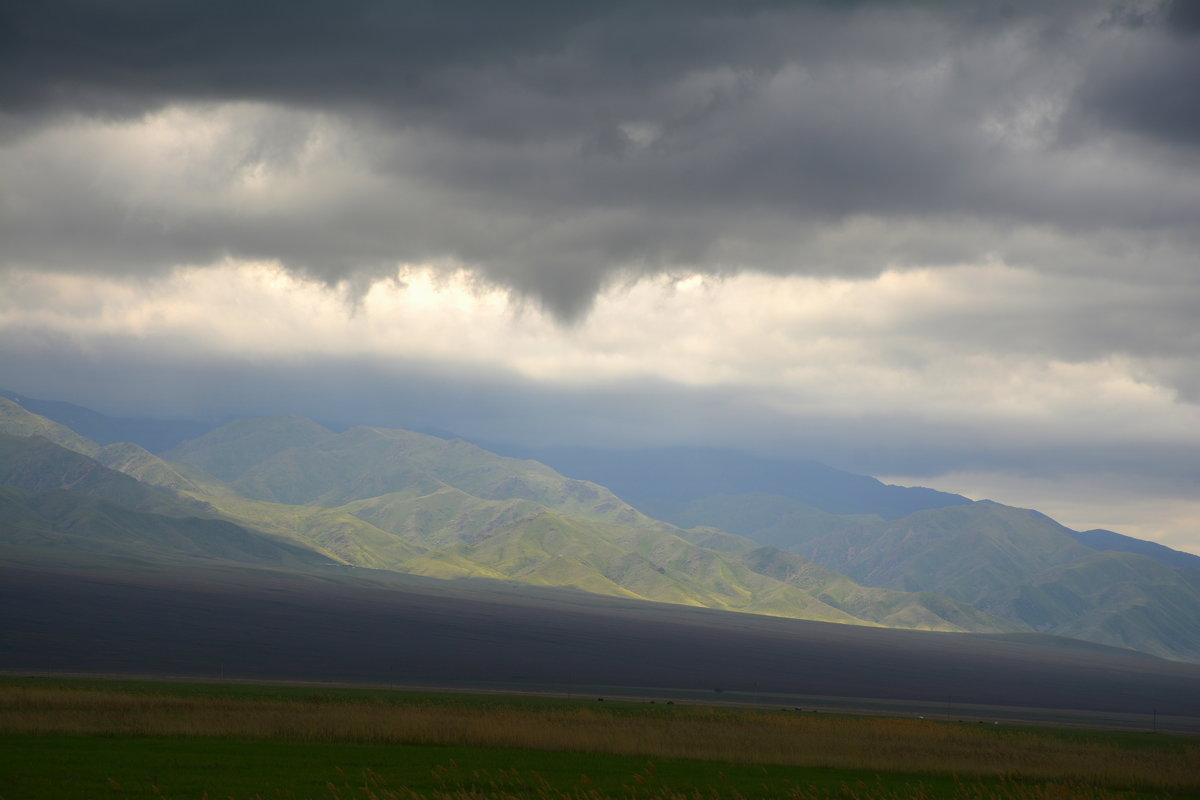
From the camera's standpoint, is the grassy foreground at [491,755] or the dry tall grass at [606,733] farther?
the dry tall grass at [606,733]

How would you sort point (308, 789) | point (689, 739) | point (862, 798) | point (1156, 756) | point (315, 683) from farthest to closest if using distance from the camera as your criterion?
point (315, 683), point (1156, 756), point (689, 739), point (862, 798), point (308, 789)

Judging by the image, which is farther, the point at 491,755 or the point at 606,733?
the point at 606,733

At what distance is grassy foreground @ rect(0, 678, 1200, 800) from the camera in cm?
4391

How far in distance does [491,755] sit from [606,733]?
15.4m

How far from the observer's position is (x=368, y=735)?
6194 centimetres

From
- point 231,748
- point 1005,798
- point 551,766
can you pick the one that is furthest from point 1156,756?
point 231,748

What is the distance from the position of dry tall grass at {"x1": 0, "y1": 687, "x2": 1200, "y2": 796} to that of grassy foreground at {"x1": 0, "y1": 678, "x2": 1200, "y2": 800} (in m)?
0.18

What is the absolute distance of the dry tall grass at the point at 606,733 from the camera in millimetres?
61719

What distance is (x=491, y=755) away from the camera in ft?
190

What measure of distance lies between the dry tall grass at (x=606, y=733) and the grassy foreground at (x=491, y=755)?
0.18m

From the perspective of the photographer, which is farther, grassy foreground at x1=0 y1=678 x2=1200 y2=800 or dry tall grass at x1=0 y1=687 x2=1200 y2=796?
dry tall grass at x1=0 y1=687 x2=1200 y2=796

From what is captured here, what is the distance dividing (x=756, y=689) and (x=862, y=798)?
407ft

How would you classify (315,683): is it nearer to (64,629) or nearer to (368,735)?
(368,735)

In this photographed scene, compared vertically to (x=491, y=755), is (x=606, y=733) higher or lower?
lower
